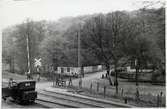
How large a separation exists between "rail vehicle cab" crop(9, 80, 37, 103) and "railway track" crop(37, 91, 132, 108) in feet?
0.40

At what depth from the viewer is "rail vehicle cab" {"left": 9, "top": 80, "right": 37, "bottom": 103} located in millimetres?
3641

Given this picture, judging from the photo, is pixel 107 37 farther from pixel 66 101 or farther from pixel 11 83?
pixel 11 83

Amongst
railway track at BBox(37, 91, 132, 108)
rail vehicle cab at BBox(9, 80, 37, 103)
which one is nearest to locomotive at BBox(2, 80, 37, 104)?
rail vehicle cab at BBox(9, 80, 37, 103)

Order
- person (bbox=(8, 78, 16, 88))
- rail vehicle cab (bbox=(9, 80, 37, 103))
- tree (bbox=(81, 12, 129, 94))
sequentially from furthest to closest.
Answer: person (bbox=(8, 78, 16, 88))
rail vehicle cab (bbox=(9, 80, 37, 103))
tree (bbox=(81, 12, 129, 94))

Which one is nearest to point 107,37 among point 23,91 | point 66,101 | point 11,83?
point 66,101

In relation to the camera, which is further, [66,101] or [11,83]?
[11,83]

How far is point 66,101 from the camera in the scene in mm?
3506

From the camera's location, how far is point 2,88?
378 centimetres

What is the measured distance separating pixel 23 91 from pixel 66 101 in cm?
72

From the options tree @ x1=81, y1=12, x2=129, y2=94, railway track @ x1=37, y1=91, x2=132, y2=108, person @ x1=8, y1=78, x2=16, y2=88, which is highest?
tree @ x1=81, y1=12, x2=129, y2=94

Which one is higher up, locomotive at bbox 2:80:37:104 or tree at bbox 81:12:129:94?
tree at bbox 81:12:129:94

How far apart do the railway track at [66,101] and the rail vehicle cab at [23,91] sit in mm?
123

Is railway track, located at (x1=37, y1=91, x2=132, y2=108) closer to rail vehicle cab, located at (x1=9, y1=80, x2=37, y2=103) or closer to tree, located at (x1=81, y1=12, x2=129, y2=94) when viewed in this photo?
rail vehicle cab, located at (x1=9, y1=80, x2=37, y2=103)

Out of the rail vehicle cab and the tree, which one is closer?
the tree
